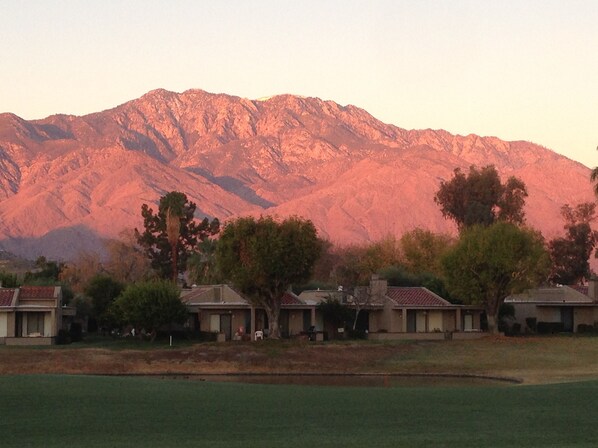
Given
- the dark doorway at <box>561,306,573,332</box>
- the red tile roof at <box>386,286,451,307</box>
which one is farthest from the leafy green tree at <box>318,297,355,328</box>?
the dark doorway at <box>561,306,573,332</box>

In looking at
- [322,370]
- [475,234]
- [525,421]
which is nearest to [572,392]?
A: [525,421]

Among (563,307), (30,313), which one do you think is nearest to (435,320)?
(563,307)

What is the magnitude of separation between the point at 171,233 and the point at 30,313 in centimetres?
2440

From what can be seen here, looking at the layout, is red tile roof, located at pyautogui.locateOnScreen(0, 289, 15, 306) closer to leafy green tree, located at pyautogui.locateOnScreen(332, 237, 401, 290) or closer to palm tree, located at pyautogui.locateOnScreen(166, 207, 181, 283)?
palm tree, located at pyautogui.locateOnScreen(166, 207, 181, 283)

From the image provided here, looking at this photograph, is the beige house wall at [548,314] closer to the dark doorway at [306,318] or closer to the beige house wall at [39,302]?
the dark doorway at [306,318]

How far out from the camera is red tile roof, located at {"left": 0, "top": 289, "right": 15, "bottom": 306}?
80550 mm

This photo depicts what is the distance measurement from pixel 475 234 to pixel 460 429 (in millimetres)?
59632

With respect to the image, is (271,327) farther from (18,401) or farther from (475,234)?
(18,401)

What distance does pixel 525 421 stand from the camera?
30.8 metres

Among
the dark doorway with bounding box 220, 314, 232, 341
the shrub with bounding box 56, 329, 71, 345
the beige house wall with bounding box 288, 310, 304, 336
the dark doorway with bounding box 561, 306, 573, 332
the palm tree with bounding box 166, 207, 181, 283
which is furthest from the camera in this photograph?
the palm tree with bounding box 166, 207, 181, 283

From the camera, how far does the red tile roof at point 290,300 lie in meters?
86.0

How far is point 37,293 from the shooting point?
82.9 m

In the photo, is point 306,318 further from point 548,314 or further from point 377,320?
point 548,314

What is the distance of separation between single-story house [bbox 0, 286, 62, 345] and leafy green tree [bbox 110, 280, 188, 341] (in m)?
4.44
